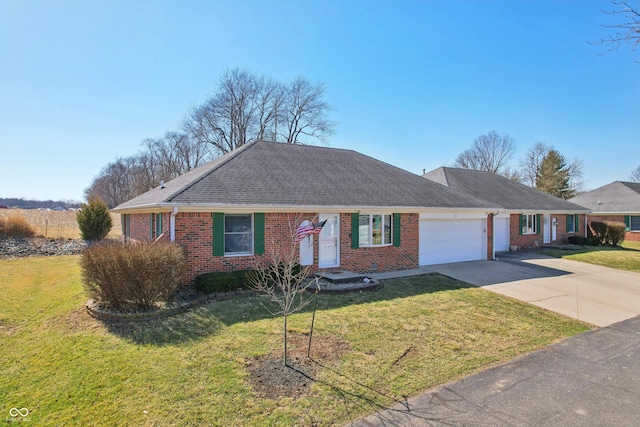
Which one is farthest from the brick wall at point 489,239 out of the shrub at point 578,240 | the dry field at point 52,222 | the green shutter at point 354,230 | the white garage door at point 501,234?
the dry field at point 52,222

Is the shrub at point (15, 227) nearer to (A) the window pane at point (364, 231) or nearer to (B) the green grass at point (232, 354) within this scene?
(B) the green grass at point (232, 354)

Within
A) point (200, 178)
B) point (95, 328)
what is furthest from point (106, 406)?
point (200, 178)

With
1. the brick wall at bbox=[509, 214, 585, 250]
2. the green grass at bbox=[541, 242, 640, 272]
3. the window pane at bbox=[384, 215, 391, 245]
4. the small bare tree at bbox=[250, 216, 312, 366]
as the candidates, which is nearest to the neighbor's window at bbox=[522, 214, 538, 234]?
the brick wall at bbox=[509, 214, 585, 250]

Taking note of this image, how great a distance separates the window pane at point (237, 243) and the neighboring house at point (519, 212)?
1307cm

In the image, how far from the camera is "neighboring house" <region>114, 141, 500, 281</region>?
32.5 feet

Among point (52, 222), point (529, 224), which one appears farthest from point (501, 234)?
point (52, 222)

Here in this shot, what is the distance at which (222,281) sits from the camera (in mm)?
9000

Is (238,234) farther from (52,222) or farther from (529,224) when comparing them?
(52,222)

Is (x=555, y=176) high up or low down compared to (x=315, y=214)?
up

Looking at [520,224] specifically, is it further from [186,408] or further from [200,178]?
[186,408]

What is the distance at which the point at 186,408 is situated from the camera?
13.1 ft

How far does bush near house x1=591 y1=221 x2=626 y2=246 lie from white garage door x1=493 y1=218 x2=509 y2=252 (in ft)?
27.4

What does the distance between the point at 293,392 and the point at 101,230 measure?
22.6 m

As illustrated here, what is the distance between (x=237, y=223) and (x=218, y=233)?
29.5 inches
